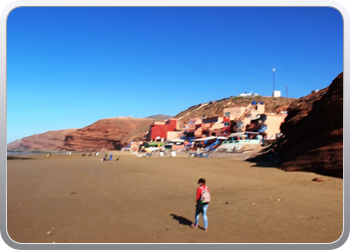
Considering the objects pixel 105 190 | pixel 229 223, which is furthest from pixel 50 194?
pixel 229 223

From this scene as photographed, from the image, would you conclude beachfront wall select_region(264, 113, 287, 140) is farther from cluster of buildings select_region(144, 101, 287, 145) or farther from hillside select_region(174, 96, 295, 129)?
hillside select_region(174, 96, 295, 129)

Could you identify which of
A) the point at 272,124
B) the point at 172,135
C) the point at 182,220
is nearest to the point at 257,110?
the point at 272,124

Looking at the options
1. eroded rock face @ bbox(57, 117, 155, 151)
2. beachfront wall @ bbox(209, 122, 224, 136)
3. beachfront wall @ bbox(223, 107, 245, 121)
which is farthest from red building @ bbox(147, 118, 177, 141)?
eroded rock face @ bbox(57, 117, 155, 151)

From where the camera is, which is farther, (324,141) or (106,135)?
(106,135)

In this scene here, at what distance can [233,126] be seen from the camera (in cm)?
4316

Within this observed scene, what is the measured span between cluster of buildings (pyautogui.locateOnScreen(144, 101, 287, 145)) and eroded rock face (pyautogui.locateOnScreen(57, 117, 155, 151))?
26.1 m

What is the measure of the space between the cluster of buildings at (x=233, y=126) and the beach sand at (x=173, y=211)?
24111 mm

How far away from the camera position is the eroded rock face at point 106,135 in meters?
91.5

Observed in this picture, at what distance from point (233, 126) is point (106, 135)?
61.0 meters

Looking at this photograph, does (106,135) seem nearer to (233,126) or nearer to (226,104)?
(226,104)

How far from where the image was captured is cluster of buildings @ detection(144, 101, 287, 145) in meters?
37.7

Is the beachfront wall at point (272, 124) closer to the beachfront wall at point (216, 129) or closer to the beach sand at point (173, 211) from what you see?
the beachfront wall at point (216, 129)

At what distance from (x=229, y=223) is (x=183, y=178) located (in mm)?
6243

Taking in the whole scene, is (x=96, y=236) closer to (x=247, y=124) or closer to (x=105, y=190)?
(x=105, y=190)
